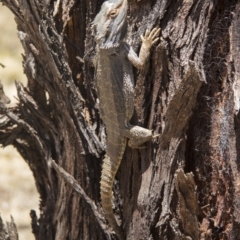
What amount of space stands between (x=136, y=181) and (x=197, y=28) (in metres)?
0.99

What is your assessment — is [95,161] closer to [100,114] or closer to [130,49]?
[100,114]

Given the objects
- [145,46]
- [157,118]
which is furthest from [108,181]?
[145,46]

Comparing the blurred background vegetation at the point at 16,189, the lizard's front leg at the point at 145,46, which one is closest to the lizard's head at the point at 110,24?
the lizard's front leg at the point at 145,46

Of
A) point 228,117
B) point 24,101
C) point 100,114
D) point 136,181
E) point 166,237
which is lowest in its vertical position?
point 166,237

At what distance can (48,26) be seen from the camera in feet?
12.0

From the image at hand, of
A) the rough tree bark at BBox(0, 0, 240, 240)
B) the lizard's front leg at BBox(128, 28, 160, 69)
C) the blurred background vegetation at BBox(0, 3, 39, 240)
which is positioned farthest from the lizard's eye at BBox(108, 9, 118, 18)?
the blurred background vegetation at BBox(0, 3, 39, 240)

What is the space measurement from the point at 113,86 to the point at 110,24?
0.41 meters

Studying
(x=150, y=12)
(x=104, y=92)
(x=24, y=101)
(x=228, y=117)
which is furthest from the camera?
(x=24, y=101)

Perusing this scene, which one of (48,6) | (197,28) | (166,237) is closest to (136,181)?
(166,237)

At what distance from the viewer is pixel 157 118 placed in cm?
340

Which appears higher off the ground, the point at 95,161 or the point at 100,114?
the point at 100,114

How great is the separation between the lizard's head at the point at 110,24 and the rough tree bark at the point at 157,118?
0.22 ft

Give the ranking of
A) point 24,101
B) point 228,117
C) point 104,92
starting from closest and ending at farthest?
point 228,117 → point 104,92 → point 24,101

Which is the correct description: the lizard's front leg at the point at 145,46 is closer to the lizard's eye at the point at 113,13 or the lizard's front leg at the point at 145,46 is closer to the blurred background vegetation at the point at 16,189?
the lizard's eye at the point at 113,13
